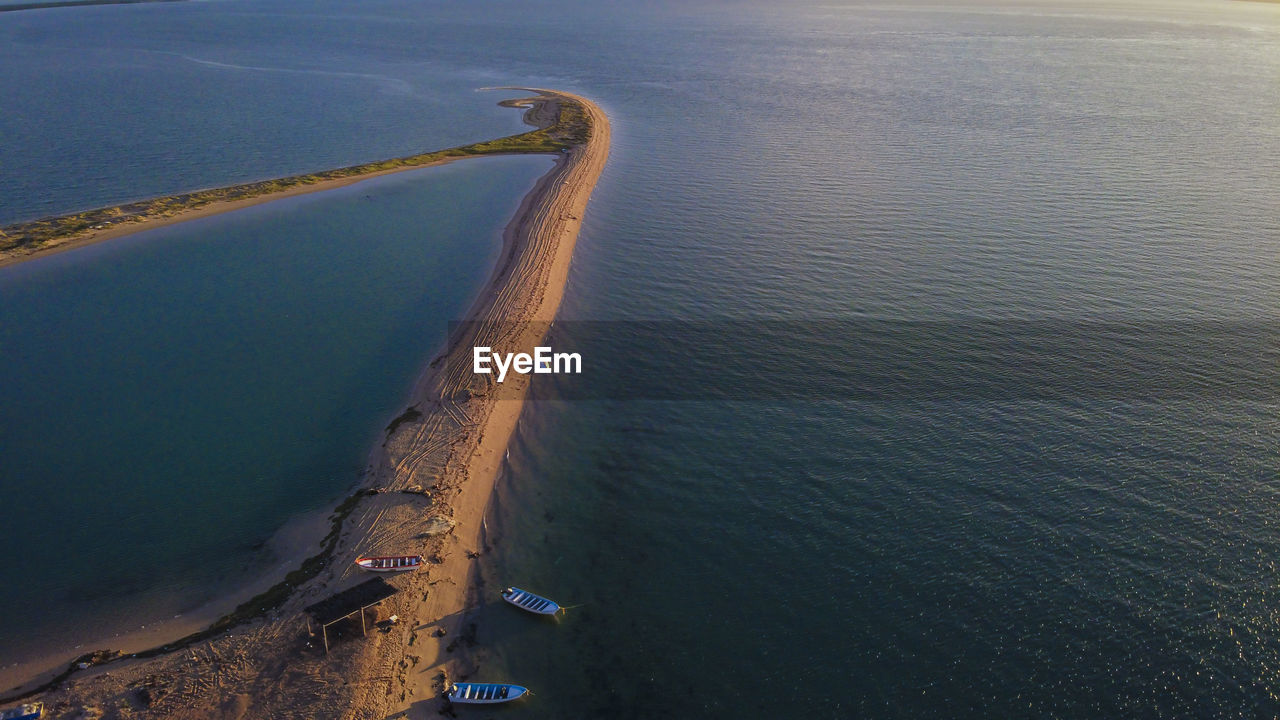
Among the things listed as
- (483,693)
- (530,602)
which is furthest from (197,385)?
(483,693)

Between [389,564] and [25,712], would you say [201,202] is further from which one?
[25,712]

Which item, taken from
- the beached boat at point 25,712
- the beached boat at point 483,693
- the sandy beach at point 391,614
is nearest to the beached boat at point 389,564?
the sandy beach at point 391,614

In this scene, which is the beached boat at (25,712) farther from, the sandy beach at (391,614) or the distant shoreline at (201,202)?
the distant shoreline at (201,202)

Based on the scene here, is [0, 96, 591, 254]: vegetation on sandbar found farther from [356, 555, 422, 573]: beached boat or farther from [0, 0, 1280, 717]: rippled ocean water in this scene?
[356, 555, 422, 573]: beached boat

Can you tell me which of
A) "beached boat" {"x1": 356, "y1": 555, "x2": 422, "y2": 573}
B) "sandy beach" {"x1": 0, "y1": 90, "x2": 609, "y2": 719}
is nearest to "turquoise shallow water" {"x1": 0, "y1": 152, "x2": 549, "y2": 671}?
"sandy beach" {"x1": 0, "y1": 90, "x2": 609, "y2": 719}

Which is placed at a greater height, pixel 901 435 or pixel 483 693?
pixel 901 435
